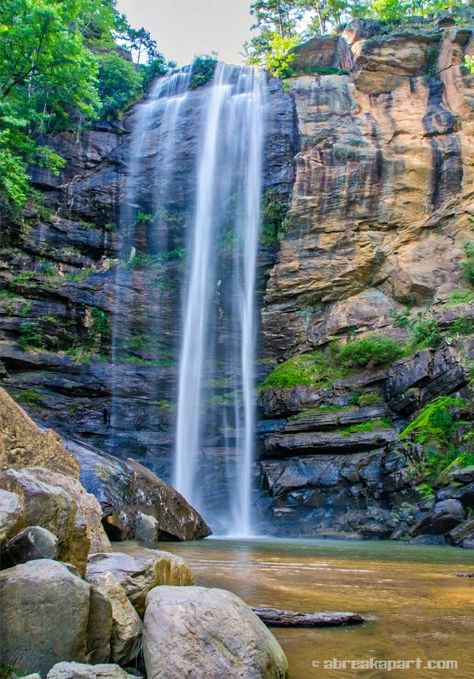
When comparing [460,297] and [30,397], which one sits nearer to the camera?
[30,397]

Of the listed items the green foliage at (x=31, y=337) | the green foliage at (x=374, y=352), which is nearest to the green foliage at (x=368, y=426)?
the green foliage at (x=374, y=352)

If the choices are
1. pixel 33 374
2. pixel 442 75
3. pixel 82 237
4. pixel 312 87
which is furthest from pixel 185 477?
pixel 442 75

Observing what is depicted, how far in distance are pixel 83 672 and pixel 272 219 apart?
21.6m

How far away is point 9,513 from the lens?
3479mm

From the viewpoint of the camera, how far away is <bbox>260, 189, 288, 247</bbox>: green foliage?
22.6 meters

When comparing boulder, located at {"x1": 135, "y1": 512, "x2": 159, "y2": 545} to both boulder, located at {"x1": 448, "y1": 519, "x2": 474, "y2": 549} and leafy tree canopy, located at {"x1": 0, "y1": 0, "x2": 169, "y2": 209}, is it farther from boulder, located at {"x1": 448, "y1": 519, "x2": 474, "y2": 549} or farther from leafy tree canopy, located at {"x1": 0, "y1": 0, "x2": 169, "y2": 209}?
leafy tree canopy, located at {"x1": 0, "y1": 0, "x2": 169, "y2": 209}

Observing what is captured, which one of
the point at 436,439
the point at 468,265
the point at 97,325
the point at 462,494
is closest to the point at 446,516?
the point at 462,494

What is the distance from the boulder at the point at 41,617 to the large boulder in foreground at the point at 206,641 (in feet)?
1.34


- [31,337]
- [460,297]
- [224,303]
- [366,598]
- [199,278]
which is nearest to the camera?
[366,598]

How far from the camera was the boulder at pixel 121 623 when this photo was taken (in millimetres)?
3230

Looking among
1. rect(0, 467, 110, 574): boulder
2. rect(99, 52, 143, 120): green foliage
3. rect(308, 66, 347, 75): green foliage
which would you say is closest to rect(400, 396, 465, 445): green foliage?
rect(0, 467, 110, 574): boulder

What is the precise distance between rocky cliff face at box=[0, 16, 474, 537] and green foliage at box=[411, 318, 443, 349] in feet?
0.90

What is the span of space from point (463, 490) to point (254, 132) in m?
18.2

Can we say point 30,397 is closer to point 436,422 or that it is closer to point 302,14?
point 436,422
